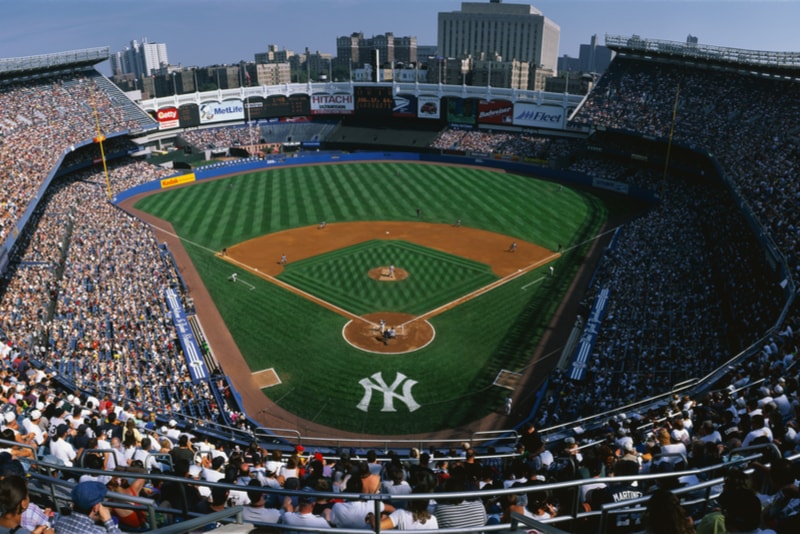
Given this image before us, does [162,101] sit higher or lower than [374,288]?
higher

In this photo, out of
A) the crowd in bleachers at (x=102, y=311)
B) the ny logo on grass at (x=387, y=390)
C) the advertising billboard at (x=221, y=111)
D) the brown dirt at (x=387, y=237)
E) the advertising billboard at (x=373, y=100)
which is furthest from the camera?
the advertising billboard at (x=373, y=100)

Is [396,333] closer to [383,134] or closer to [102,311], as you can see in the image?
[102,311]

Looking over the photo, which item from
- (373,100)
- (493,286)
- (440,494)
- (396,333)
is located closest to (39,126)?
(373,100)

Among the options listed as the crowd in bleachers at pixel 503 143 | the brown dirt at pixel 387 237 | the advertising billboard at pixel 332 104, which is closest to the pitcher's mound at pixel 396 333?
the brown dirt at pixel 387 237

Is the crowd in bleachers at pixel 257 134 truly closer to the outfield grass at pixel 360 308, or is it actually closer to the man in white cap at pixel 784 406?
the outfield grass at pixel 360 308

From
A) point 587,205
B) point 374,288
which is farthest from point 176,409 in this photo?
point 587,205

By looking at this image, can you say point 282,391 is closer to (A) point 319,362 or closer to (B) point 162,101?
(A) point 319,362
